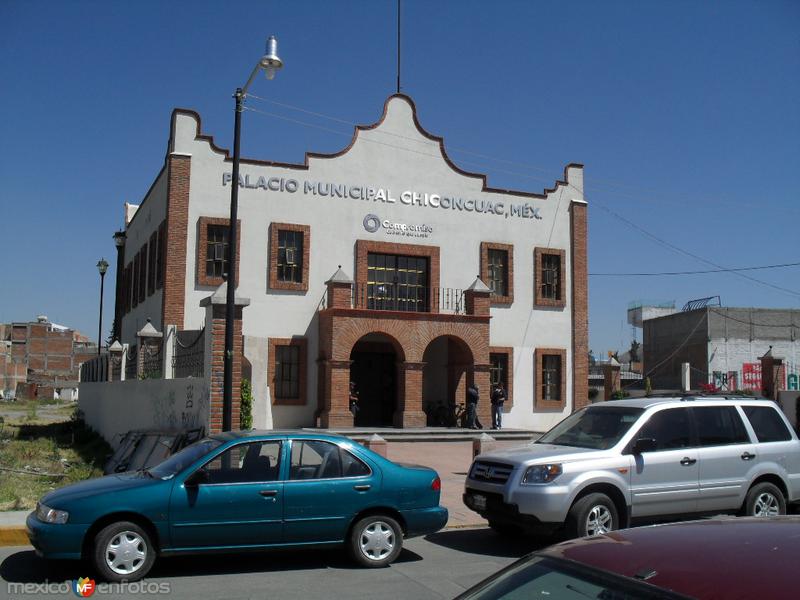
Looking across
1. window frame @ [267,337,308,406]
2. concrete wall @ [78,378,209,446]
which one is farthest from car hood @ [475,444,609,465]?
window frame @ [267,337,308,406]

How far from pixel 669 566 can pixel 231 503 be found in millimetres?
5870

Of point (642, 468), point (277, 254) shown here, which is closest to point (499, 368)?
point (277, 254)

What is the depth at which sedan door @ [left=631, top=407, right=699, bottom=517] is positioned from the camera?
30.2 feet

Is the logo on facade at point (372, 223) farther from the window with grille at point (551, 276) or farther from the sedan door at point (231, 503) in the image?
the sedan door at point (231, 503)

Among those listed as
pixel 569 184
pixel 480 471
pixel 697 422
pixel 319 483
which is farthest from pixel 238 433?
pixel 569 184

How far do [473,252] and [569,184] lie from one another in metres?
4.85

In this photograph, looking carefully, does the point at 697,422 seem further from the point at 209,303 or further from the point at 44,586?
the point at 209,303

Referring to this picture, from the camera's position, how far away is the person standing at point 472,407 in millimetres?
25406

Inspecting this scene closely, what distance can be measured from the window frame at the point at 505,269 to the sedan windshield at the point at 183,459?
19664 mm

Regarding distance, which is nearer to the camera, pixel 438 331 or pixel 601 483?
pixel 601 483

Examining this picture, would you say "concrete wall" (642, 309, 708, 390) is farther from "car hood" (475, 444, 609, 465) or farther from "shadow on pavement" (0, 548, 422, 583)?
"shadow on pavement" (0, 548, 422, 583)

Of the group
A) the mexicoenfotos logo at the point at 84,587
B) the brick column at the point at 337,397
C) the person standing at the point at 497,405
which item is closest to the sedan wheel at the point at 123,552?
the mexicoenfotos logo at the point at 84,587

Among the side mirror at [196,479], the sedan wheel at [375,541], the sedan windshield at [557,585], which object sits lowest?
the sedan wheel at [375,541]

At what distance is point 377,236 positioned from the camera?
85.6ft
